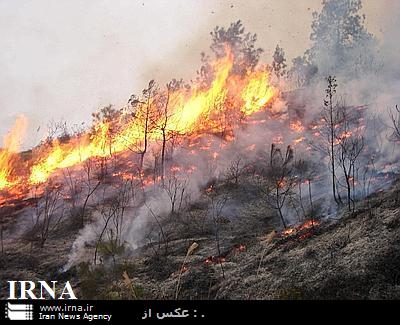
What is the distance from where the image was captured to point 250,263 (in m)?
9.16

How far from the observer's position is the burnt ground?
6.83 meters

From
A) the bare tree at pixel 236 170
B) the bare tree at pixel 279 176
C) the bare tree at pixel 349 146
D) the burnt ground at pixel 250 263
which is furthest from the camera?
the bare tree at pixel 236 170

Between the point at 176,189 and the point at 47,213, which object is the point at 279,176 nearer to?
the point at 176,189

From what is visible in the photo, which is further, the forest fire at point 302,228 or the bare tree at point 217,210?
the bare tree at point 217,210

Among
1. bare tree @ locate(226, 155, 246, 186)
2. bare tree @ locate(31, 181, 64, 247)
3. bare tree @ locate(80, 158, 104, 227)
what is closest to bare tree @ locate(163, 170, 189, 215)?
bare tree @ locate(226, 155, 246, 186)

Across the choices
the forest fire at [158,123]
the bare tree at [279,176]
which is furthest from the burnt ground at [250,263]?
the forest fire at [158,123]

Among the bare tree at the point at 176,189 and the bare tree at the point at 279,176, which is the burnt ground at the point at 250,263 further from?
the bare tree at the point at 279,176

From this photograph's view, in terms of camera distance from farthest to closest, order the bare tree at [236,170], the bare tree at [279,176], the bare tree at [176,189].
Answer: the bare tree at [236,170]
the bare tree at [279,176]
the bare tree at [176,189]

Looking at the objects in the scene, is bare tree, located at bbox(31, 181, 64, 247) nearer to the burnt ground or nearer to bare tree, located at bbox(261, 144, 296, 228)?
the burnt ground

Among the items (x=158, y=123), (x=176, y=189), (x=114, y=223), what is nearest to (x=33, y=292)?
(x=114, y=223)

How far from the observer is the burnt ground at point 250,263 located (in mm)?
6828

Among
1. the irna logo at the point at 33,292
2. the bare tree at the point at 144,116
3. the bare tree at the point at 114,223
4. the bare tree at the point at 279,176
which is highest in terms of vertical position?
the bare tree at the point at 144,116
